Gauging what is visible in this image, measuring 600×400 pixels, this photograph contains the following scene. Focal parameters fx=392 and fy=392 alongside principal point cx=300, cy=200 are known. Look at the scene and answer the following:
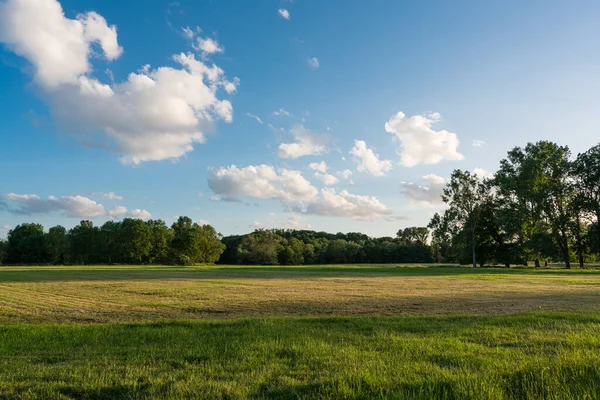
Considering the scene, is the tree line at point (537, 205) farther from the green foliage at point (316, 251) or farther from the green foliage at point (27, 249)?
the green foliage at point (27, 249)

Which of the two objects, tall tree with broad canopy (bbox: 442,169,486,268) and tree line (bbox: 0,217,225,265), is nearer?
tall tree with broad canopy (bbox: 442,169,486,268)

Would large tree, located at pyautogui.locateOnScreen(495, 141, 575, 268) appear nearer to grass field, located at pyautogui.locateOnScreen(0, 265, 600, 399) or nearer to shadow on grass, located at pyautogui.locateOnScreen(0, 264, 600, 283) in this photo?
shadow on grass, located at pyautogui.locateOnScreen(0, 264, 600, 283)

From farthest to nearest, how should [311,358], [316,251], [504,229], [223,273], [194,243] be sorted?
[316,251] → [194,243] → [504,229] → [223,273] → [311,358]

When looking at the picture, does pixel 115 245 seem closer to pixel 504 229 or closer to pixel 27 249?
pixel 27 249

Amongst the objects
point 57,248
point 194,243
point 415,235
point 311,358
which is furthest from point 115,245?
point 311,358

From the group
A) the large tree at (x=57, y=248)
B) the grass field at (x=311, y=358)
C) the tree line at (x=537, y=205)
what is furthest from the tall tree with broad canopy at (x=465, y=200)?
the large tree at (x=57, y=248)

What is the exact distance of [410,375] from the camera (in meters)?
6.48

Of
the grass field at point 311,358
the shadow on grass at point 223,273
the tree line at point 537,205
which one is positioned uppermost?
the tree line at point 537,205

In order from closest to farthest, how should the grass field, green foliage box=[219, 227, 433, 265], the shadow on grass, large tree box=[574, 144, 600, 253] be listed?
the grass field, the shadow on grass, large tree box=[574, 144, 600, 253], green foliage box=[219, 227, 433, 265]

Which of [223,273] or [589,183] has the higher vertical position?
[589,183]

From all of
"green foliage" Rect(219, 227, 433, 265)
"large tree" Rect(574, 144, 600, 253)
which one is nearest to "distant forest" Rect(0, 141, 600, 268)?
"large tree" Rect(574, 144, 600, 253)

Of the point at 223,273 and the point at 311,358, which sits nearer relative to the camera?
the point at 311,358

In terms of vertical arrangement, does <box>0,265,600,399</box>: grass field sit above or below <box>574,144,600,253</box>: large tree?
below

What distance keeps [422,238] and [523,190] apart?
307ft
